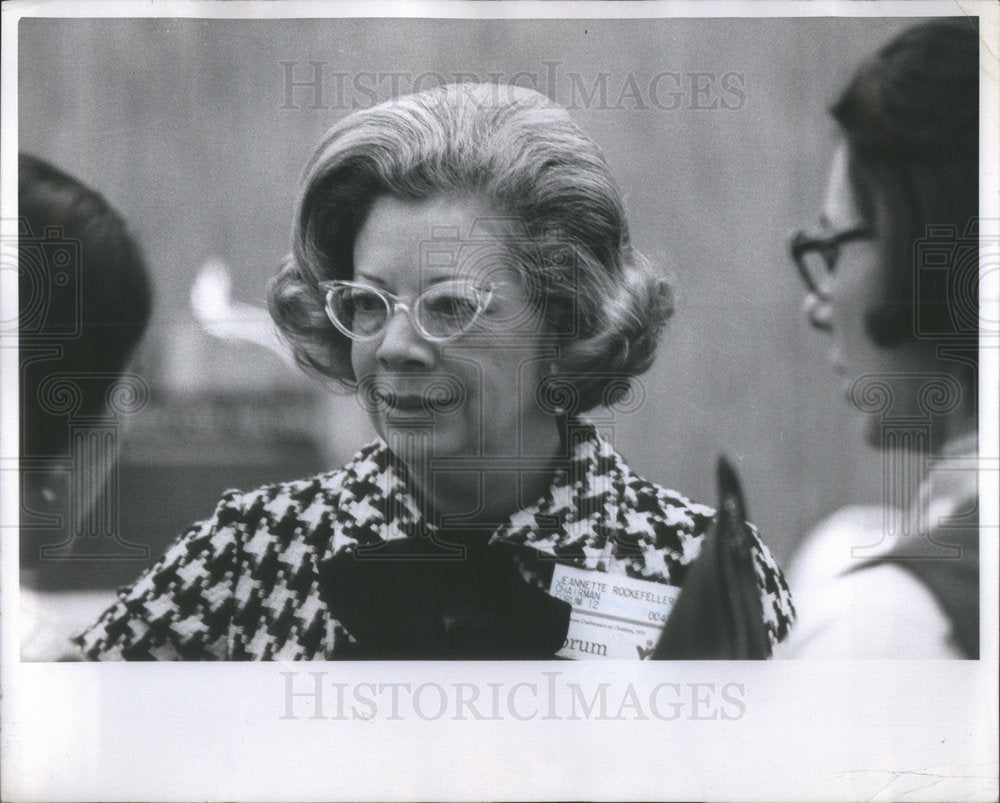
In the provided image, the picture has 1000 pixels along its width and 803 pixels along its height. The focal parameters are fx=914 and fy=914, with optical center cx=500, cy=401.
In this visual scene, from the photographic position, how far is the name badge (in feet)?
11.1

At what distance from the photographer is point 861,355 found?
Result: 340cm

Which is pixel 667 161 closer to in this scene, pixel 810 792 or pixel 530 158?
pixel 530 158

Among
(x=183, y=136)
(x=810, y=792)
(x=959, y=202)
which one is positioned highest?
(x=183, y=136)

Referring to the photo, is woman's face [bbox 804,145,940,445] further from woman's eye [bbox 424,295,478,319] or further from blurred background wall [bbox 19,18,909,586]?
woman's eye [bbox 424,295,478,319]

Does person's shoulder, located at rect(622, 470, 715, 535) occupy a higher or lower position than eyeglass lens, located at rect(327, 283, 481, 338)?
lower

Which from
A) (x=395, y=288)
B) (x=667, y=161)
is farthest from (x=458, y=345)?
(x=667, y=161)

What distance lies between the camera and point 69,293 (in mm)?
3426

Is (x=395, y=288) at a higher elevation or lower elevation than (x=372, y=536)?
higher

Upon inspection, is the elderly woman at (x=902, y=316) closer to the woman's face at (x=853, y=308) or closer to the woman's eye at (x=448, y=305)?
the woman's face at (x=853, y=308)

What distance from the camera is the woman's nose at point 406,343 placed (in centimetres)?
334

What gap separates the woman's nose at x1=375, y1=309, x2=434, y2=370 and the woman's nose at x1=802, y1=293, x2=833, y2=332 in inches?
55.3

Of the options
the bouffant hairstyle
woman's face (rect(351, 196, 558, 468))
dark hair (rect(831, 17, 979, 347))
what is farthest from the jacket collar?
dark hair (rect(831, 17, 979, 347))

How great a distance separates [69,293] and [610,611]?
2.34 meters

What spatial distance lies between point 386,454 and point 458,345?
49 cm
